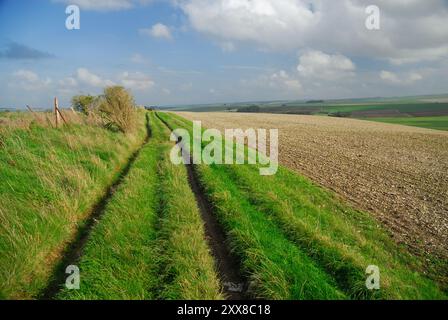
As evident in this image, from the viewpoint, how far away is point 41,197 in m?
7.47

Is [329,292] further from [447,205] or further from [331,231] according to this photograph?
[447,205]

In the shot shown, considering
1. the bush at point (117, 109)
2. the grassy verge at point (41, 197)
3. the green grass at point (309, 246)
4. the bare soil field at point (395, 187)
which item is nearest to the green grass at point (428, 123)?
the bare soil field at point (395, 187)

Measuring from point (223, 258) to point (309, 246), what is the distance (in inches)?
72.0

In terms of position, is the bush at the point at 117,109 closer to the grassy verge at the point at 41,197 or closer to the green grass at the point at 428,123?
the grassy verge at the point at 41,197

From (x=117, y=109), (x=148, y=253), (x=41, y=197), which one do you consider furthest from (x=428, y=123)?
(x=41, y=197)

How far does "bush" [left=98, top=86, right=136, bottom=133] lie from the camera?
20375 mm

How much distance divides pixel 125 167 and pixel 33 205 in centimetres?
561

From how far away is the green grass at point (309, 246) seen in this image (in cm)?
475

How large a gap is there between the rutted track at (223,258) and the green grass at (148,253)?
0.23 metres

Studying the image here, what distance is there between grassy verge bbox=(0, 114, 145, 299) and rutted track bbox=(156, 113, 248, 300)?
3098 mm

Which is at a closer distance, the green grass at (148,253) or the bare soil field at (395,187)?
the green grass at (148,253)

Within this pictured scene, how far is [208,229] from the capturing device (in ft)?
22.6

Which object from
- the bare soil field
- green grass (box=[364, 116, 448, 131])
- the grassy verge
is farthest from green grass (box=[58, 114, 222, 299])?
green grass (box=[364, 116, 448, 131])
